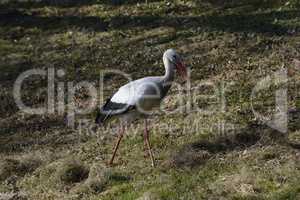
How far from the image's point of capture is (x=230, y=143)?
15.1 meters

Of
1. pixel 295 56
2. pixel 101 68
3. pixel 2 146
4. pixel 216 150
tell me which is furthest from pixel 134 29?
pixel 216 150

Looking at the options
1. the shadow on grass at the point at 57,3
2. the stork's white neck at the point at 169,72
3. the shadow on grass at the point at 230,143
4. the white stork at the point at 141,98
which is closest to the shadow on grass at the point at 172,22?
the shadow on grass at the point at 57,3

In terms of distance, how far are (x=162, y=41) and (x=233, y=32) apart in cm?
291

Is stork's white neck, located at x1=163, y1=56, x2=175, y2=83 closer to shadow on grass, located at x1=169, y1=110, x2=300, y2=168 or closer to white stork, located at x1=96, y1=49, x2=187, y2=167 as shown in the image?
white stork, located at x1=96, y1=49, x2=187, y2=167

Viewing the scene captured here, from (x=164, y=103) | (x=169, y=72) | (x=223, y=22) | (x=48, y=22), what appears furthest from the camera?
(x=48, y=22)

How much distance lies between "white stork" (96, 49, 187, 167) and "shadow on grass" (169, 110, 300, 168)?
77 centimetres

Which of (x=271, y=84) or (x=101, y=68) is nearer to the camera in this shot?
(x=271, y=84)

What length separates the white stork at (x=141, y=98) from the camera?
14844mm

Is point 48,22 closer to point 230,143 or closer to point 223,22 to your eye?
point 223,22

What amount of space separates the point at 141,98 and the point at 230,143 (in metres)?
2.31

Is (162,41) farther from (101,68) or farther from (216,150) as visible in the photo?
(216,150)

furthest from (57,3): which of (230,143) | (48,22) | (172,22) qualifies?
(230,143)

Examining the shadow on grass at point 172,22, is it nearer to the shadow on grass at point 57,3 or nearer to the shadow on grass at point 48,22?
the shadow on grass at point 48,22

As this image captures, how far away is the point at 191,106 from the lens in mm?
18156
